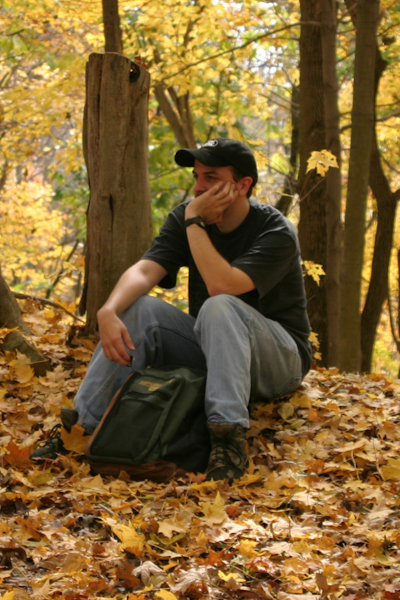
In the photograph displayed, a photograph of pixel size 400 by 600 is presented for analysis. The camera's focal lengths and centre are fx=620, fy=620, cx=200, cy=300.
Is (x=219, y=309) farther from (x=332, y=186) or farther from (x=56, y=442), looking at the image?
(x=332, y=186)

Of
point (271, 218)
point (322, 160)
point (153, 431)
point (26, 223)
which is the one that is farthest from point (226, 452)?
point (26, 223)

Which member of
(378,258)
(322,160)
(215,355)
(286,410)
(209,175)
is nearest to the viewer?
(215,355)

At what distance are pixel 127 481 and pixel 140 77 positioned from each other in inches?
105

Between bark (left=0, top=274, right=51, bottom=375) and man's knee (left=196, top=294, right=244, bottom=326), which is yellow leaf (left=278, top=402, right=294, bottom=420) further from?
bark (left=0, top=274, right=51, bottom=375)

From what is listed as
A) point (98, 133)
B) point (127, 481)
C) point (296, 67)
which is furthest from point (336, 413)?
point (296, 67)

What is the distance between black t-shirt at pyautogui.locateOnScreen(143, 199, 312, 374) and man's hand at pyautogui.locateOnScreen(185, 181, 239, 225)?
0.66 ft

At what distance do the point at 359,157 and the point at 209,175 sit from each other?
315cm

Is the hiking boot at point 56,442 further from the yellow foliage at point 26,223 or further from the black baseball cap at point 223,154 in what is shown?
the yellow foliage at point 26,223

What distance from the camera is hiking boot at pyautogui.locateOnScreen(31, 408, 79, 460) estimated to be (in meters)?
2.71

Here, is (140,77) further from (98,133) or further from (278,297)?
Result: (278,297)

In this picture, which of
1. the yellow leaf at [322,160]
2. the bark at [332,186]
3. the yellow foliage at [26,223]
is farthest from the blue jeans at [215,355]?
the yellow foliage at [26,223]

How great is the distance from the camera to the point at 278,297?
127 inches

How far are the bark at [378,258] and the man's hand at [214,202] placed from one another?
5789 millimetres

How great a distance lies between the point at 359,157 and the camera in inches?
230
